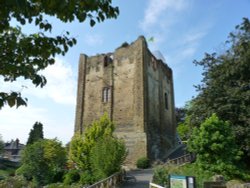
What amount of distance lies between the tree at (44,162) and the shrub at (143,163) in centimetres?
664

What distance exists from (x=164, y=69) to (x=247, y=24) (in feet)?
57.0

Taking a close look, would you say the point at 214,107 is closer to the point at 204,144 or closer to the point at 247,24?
the point at 204,144

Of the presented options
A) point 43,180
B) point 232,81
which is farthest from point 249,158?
point 43,180

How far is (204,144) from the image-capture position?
16781 mm

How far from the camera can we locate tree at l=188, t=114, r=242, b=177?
16.3 meters

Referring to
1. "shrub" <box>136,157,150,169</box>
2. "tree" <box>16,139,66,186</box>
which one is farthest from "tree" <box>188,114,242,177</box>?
"tree" <box>16,139,66,186</box>

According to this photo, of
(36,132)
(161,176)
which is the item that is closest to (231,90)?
(161,176)

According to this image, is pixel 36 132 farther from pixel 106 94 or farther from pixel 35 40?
pixel 35 40

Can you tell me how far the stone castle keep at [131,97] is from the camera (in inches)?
1121

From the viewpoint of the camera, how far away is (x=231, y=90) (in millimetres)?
20281

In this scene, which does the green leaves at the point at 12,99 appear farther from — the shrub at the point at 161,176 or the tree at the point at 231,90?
the tree at the point at 231,90

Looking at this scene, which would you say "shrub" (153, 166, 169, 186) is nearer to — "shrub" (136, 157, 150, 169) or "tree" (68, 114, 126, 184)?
"tree" (68, 114, 126, 184)

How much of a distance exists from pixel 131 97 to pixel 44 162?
1167 centimetres

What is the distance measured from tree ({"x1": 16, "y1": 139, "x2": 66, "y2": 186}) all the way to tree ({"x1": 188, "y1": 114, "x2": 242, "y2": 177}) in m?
11.2
